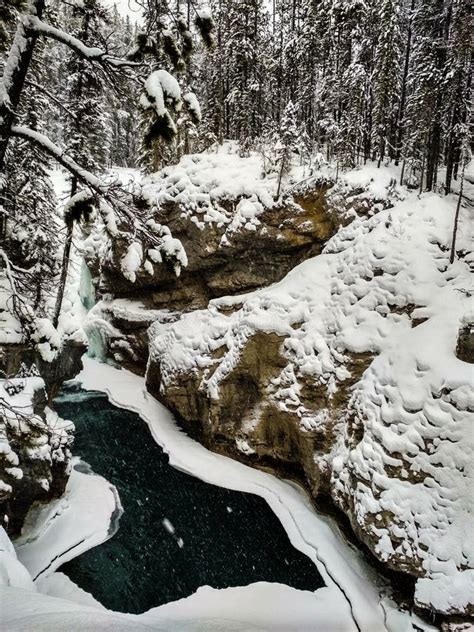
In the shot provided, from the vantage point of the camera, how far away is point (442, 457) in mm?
8461

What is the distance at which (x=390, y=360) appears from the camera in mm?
10359

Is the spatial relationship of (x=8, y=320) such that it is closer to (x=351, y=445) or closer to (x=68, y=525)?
(x=68, y=525)

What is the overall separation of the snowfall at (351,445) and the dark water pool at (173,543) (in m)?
0.35

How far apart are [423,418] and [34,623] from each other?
854 centimetres

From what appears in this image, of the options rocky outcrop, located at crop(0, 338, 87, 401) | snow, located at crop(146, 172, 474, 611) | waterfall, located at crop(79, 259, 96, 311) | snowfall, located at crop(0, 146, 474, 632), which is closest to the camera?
snowfall, located at crop(0, 146, 474, 632)

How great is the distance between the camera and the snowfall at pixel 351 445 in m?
7.80

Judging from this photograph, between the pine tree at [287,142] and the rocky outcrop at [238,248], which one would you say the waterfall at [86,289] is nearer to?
the rocky outcrop at [238,248]

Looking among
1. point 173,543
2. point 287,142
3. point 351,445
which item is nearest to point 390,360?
point 351,445

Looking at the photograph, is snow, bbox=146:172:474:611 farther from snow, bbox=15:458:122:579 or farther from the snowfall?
snow, bbox=15:458:122:579

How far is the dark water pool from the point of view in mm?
9023

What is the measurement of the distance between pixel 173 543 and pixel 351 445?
5500 millimetres

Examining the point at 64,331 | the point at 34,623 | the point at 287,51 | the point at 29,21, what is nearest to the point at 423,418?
the point at 34,623

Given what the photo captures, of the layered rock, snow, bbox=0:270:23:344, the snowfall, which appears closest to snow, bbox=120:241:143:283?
A: the snowfall

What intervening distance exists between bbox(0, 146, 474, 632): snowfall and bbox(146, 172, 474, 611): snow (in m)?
0.04
